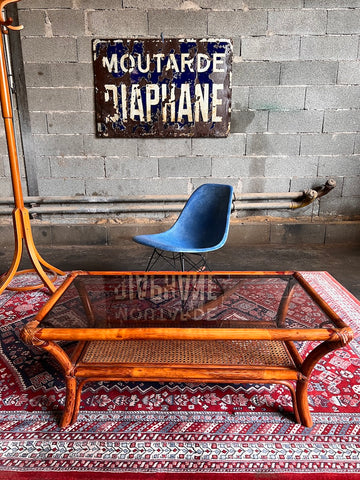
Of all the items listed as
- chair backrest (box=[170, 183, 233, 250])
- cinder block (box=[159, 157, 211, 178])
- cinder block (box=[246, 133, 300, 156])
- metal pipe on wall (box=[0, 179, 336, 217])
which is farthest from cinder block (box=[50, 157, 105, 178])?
cinder block (box=[246, 133, 300, 156])

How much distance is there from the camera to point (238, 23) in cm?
312

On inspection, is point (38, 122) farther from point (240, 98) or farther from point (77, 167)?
point (240, 98)

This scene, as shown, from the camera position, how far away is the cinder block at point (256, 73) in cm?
323

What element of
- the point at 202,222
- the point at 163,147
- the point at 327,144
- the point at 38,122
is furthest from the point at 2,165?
the point at 327,144

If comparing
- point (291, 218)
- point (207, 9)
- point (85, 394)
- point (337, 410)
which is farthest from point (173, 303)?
point (207, 9)

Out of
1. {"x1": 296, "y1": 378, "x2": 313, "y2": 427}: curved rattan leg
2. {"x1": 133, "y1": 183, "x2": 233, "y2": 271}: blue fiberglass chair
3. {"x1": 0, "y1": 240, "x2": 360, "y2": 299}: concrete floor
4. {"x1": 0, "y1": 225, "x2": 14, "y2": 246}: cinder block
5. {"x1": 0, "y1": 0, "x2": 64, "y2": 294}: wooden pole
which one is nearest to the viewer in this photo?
{"x1": 296, "y1": 378, "x2": 313, "y2": 427}: curved rattan leg

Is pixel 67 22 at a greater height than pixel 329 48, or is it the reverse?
pixel 67 22

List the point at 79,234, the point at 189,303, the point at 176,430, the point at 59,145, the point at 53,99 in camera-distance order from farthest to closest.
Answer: the point at 79,234, the point at 59,145, the point at 53,99, the point at 189,303, the point at 176,430

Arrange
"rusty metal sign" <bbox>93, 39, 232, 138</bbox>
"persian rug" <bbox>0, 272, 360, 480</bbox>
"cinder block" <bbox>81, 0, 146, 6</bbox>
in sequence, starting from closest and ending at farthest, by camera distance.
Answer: "persian rug" <bbox>0, 272, 360, 480</bbox> → "cinder block" <bbox>81, 0, 146, 6</bbox> → "rusty metal sign" <bbox>93, 39, 232, 138</bbox>

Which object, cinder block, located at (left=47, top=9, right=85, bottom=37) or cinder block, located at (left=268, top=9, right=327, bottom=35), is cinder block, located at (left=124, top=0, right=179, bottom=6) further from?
cinder block, located at (left=268, top=9, right=327, bottom=35)

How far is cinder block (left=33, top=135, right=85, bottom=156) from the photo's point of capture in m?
3.35

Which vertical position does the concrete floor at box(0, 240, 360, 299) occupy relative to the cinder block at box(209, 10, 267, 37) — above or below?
below

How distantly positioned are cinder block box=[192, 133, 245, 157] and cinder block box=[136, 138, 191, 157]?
91 mm

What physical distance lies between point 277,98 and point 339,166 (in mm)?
946
